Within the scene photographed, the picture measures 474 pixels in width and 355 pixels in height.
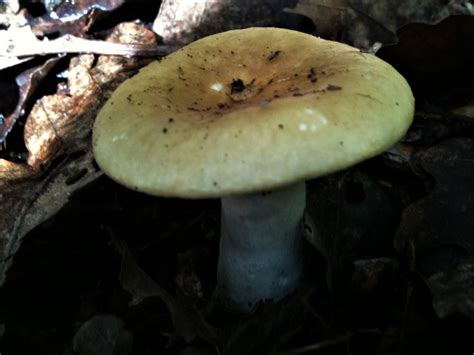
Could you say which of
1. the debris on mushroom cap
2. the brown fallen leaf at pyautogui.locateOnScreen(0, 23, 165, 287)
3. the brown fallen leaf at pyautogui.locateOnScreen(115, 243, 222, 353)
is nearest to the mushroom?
the debris on mushroom cap

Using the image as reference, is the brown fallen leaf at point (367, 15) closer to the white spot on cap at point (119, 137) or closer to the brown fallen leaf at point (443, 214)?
the brown fallen leaf at point (443, 214)

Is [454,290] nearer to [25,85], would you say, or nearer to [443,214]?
[443,214]

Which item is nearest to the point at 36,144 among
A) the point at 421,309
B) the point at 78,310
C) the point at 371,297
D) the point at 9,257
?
the point at 9,257

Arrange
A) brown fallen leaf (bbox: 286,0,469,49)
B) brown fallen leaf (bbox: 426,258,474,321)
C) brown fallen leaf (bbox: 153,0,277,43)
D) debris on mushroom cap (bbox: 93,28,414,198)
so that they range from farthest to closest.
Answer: brown fallen leaf (bbox: 153,0,277,43) < brown fallen leaf (bbox: 286,0,469,49) < brown fallen leaf (bbox: 426,258,474,321) < debris on mushroom cap (bbox: 93,28,414,198)

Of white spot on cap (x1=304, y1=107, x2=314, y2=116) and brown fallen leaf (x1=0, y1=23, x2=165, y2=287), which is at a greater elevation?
white spot on cap (x1=304, y1=107, x2=314, y2=116)

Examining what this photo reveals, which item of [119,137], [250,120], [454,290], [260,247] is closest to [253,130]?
[250,120]

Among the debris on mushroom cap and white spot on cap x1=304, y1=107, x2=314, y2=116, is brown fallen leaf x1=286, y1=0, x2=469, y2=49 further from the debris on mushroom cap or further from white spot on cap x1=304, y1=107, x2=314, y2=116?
white spot on cap x1=304, y1=107, x2=314, y2=116

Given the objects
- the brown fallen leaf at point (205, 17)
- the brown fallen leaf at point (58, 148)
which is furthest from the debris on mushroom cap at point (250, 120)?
the brown fallen leaf at point (205, 17)
